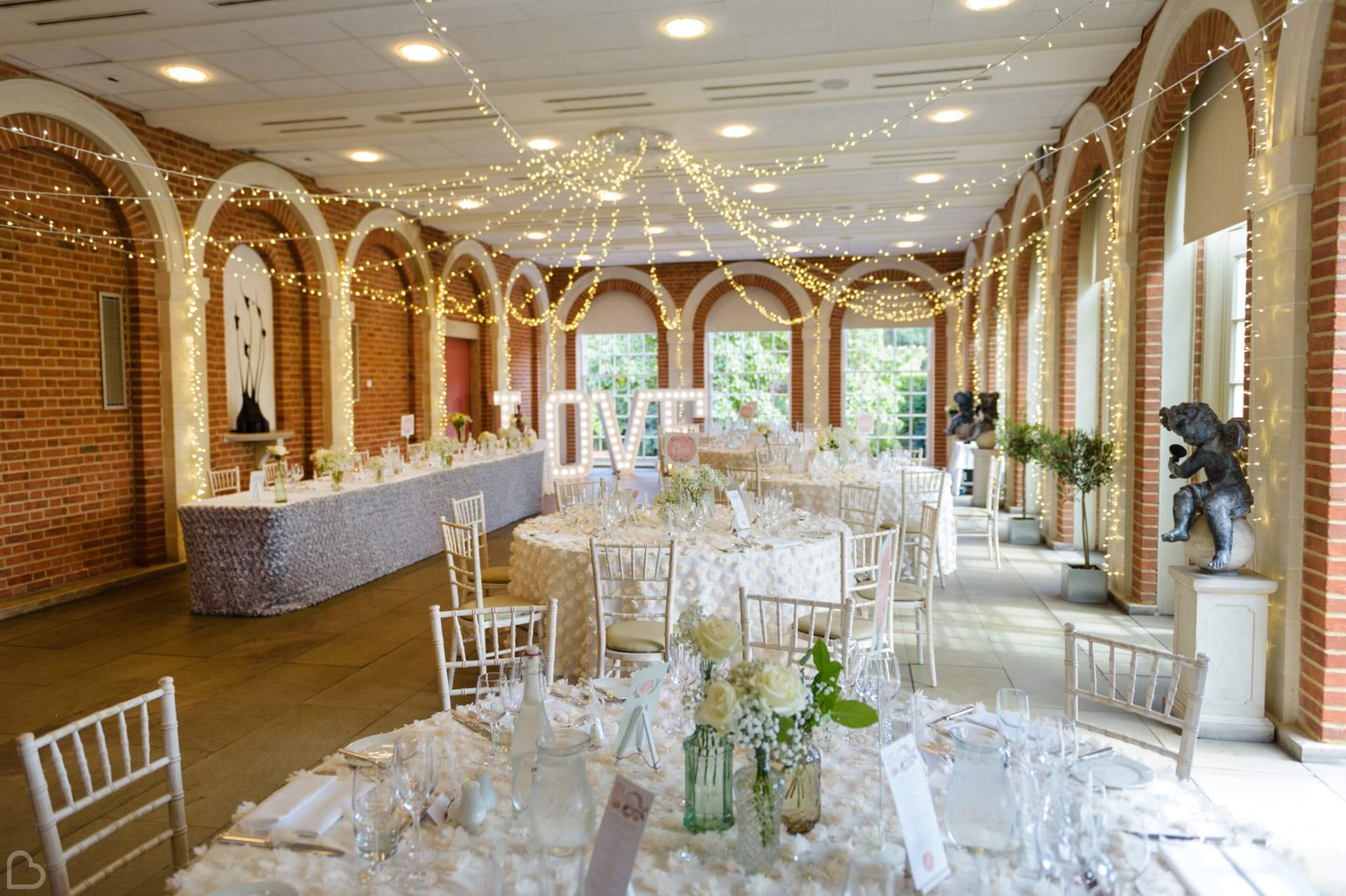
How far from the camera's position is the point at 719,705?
164 cm

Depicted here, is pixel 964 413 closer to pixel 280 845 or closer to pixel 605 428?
pixel 605 428

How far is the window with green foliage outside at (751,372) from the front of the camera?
16.1 meters

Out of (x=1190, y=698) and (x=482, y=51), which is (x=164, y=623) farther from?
(x=1190, y=698)

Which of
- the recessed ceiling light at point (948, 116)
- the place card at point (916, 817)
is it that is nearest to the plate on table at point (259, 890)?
the place card at point (916, 817)

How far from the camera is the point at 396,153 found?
8391mm

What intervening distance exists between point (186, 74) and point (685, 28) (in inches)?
145

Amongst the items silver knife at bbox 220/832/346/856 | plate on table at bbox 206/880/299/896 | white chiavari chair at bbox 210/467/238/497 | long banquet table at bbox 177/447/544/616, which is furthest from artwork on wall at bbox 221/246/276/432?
plate on table at bbox 206/880/299/896

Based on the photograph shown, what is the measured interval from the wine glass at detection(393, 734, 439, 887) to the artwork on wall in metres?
7.70

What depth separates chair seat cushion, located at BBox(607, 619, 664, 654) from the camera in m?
4.23

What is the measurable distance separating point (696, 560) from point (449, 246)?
9.19m

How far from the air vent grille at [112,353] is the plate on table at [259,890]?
7069 mm

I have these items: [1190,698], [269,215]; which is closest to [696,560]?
[1190,698]

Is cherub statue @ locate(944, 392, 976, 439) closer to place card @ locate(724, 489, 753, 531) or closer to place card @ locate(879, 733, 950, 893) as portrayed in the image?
place card @ locate(724, 489, 753, 531)

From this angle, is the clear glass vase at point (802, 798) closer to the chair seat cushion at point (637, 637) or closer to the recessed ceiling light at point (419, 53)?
the chair seat cushion at point (637, 637)
